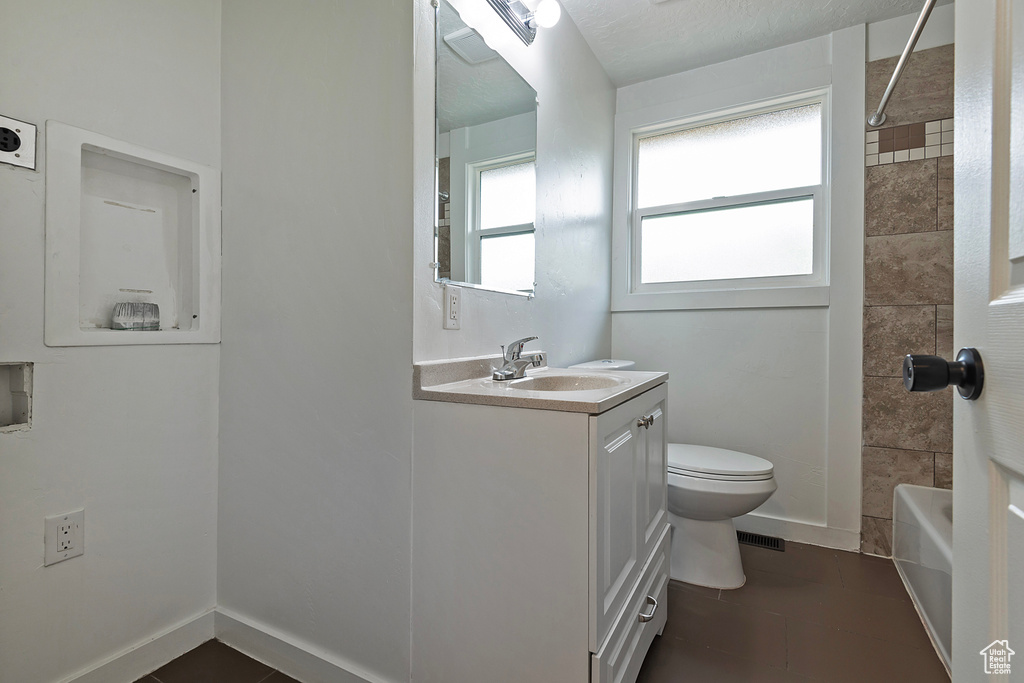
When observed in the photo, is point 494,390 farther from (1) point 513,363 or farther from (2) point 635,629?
→ (2) point 635,629

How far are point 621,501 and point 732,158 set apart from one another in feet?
6.62

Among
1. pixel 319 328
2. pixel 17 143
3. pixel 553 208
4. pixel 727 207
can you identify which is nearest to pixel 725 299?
pixel 727 207

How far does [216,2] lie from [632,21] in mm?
1610

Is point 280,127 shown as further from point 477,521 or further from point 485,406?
point 477,521

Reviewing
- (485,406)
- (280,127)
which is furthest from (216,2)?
(485,406)

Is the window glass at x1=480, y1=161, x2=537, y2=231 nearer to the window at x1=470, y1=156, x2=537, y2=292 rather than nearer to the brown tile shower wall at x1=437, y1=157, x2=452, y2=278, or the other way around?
the window at x1=470, y1=156, x2=537, y2=292

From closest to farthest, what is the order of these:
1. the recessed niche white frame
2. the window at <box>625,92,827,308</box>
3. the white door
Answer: the white door → the recessed niche white frame → the window at <box>625,92,827,308</box>

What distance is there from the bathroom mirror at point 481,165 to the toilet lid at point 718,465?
901 millimetres

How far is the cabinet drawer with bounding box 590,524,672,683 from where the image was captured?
103 centimetres

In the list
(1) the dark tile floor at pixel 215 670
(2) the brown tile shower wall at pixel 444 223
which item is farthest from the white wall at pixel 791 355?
(1) the dark tile floor at pixel 215 670

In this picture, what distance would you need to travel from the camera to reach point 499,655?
108 cm

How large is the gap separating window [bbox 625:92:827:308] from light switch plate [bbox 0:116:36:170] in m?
2.35

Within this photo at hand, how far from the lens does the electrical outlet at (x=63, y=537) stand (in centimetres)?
118

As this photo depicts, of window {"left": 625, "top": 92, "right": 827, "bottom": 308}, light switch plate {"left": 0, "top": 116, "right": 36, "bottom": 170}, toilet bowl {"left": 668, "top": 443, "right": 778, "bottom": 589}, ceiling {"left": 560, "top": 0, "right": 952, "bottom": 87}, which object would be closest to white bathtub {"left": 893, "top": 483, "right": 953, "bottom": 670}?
toilet bowl {"left": 668, "top": 443, "right": 778, "bottom": 589}
